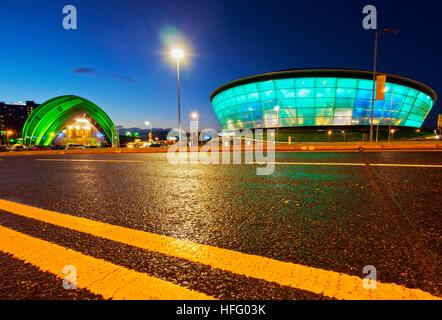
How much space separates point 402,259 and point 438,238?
55 centimetres

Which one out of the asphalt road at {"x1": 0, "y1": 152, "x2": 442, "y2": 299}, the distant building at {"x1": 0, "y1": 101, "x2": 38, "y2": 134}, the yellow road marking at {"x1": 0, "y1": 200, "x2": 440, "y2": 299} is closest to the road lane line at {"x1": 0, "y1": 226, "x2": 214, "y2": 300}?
the asphalt road at {"x1": 0, "y1": 152, "x2": 442, "y2": 299}

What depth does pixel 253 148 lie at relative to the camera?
44.7 feet

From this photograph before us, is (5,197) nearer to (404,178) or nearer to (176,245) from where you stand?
(176,245)

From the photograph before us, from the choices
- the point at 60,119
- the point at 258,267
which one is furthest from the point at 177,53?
the point at 60,119

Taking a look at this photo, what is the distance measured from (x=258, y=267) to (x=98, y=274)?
88cm

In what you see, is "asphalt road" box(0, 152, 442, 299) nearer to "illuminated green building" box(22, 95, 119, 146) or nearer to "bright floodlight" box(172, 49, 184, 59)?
"bright floodlight" box(172, 49, 184, 59)

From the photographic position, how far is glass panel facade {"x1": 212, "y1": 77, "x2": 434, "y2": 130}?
36656mm

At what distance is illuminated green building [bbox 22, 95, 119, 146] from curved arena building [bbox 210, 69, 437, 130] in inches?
1571

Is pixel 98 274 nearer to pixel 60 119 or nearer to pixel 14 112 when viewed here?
pixel 60 119

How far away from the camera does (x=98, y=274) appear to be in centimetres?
115

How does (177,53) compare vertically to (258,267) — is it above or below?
above

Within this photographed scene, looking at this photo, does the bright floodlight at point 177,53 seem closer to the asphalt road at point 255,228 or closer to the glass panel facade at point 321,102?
the asphalt road at point 255,228
